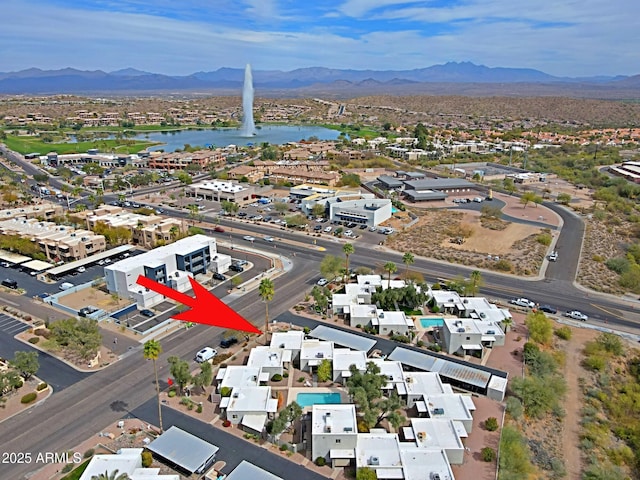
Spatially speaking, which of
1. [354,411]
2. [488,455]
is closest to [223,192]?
[354,411]

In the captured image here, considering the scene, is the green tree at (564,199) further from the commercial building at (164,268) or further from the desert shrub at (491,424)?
the desert shrub at (491,424)

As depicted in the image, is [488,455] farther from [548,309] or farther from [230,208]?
[230,208]

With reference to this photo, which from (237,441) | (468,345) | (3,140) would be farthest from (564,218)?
(3,140)

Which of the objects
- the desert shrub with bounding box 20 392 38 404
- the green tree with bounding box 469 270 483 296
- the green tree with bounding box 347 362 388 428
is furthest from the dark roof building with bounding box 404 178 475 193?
the desert shrub with bounding box 20 392 38 404

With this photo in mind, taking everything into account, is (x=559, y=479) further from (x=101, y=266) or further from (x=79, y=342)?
(x=101, y=266)

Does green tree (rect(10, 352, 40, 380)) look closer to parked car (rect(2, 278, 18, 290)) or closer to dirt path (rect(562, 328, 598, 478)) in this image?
parked car (rect(2, 278, 18, 290))

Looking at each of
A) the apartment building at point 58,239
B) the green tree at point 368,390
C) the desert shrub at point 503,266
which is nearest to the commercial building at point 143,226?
the apartment building at point 58,239
